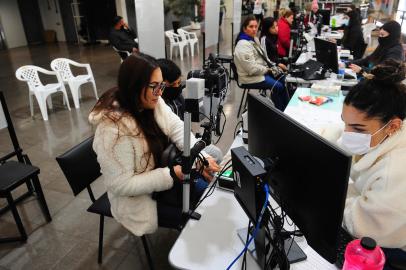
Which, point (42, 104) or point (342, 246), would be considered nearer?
point (342, 246)

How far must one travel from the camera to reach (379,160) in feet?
3.42

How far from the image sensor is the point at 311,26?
638 centimetres

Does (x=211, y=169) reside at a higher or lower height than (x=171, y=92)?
lower

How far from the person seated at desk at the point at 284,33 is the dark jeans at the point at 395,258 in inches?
166

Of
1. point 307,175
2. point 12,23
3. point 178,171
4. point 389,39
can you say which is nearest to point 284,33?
point 389,39

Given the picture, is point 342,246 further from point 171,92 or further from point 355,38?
point 355,38

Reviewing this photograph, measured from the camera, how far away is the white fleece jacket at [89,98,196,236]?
135cm

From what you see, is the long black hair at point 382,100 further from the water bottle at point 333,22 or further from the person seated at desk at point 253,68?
the water bottle at point 333,22

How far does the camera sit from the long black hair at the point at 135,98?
1.36 meters

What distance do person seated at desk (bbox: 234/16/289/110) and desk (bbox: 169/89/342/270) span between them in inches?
102

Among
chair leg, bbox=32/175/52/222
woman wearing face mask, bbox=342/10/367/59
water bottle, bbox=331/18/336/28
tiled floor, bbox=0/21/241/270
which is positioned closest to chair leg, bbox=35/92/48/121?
tiled floor, bbox=0/21/241/270

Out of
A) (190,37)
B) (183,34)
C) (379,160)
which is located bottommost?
(190,37)

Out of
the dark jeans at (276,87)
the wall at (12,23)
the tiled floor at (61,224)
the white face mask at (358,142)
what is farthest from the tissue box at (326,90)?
the wall at (12,23)

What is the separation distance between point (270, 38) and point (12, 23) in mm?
8524
